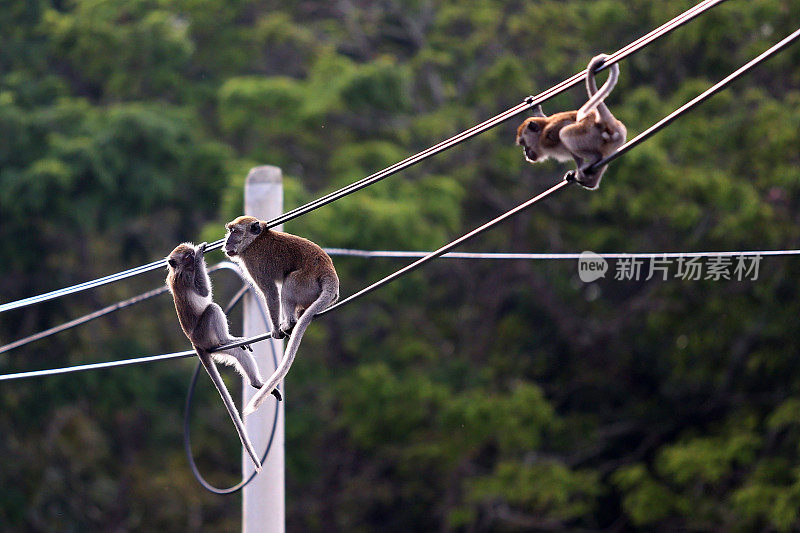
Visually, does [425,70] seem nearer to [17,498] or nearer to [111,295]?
[111,295]

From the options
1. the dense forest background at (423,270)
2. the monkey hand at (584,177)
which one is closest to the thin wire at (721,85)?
the monkey hand at (584,177)

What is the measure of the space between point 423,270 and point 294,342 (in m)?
8.30

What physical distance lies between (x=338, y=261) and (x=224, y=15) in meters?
3.63

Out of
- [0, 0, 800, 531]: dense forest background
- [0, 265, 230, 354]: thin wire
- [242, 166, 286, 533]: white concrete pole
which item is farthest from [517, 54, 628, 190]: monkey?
[0, 0, 800, 531]: dense forest background

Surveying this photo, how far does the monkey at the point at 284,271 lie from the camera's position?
3959 millimetres

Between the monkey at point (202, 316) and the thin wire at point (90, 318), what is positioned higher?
the thin wire at point (90, 318)

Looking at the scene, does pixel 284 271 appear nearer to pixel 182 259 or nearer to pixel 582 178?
pixel 182 259

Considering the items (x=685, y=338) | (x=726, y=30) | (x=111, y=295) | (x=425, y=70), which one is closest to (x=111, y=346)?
(x=111, y=295)

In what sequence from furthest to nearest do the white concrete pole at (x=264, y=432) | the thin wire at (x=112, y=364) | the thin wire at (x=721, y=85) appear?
the white concrete pole at (x=264, y=432)
the thin wire at (x=112, y=364)
the thin wire at (x=721, y=85)

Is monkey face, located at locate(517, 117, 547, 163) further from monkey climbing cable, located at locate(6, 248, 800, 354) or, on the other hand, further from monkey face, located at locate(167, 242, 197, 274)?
monkey face, located at locate(167, 242, 197, 274)

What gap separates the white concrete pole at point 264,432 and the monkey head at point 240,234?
1.10 m

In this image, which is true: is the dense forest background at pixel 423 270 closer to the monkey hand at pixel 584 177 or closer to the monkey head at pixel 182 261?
the monkey head at pixel 182 261

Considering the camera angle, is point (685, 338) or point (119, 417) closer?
point (685, 338)

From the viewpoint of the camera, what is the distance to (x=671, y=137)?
412 inches
